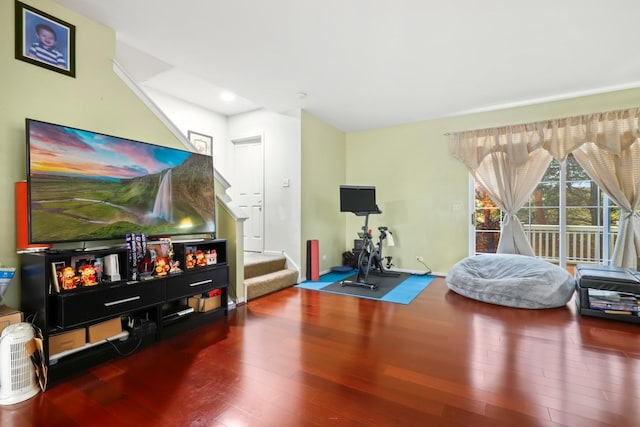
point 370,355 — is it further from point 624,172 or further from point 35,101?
point 624,172

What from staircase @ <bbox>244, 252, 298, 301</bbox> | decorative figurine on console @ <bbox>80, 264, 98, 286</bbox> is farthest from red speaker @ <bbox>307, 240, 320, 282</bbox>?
decorative figurine on console @ <bbox>80, 264, 98, 286</bbox>

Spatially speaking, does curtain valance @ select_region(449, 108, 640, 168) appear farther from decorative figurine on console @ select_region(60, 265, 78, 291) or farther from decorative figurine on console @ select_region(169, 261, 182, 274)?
decorative figurine on console @ select_region(60, 265, 78, 291)

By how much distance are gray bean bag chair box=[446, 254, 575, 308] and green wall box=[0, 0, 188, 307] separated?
3.94 metres

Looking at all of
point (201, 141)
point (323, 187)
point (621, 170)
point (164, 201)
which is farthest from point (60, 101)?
point (621, 170)

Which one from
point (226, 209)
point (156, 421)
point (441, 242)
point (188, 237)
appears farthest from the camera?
point (441, 242)

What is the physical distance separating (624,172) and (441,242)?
8.09 ft

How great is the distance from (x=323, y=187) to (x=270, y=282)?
6.66ft

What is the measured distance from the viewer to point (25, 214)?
6.50ft

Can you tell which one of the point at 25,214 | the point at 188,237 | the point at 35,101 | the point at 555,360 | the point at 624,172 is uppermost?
the point at 35,101

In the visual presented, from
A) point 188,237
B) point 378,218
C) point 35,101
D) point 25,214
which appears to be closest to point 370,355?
point 188,237

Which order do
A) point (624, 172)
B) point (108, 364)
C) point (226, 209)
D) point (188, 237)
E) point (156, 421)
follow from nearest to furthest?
point (156, 421) → point (108, 364) → point (188, 237) → point (226, 209) → point (624, 172)

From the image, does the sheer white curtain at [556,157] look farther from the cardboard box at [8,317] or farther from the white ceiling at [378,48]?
the cardboard box at [8,317]

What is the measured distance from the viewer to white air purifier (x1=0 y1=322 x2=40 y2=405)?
→ 5.39 feet

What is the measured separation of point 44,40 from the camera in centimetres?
217
